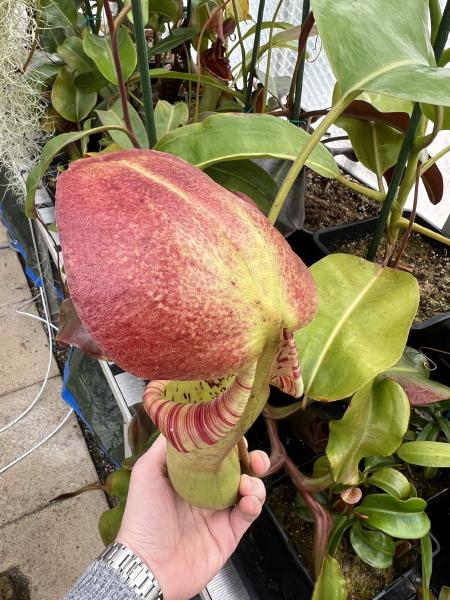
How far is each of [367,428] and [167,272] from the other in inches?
15.2

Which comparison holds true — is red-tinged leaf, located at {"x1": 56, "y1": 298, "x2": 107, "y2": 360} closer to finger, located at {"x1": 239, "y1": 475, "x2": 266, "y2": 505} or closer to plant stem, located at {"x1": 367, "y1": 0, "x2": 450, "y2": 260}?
finger, located at {"x1": 239, "y1": 475, "x2": 266, "y2": 505}

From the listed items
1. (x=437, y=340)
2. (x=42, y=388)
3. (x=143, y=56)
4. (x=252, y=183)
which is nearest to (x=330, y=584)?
(x=437, y=340)

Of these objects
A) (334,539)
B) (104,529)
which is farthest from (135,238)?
(104,529)

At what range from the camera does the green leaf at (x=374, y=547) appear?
0.56 m

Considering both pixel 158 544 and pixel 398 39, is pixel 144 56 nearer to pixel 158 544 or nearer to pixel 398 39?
pixel 398 39

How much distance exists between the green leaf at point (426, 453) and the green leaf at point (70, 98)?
2.55 ft

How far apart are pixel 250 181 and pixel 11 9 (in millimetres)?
524

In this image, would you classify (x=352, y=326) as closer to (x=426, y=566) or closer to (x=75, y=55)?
(x=426, y=566)

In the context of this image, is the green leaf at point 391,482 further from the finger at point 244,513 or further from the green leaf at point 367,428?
the finger at point 244,513

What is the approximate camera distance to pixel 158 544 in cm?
52

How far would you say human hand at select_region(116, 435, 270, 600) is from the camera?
0.52 metres

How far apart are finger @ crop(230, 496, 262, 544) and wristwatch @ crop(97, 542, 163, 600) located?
0.33 ft

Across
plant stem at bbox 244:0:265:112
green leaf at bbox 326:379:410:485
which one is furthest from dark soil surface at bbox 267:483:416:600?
plant stem at bbox 244:0:265:112

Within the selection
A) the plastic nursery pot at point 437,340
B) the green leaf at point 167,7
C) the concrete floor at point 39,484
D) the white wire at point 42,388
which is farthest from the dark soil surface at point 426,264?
the white wire at point 42,388
